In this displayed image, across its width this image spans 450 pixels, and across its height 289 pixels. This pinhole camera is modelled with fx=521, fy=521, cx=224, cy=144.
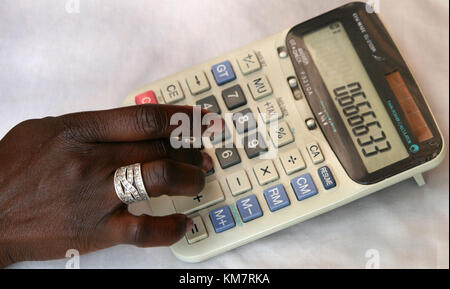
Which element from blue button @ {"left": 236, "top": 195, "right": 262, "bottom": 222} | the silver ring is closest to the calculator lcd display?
blue button @ {"left": 236, "top": 195, "right": 262, "bottom": 222}

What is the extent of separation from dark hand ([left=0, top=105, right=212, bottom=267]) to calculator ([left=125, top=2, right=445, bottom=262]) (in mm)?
48

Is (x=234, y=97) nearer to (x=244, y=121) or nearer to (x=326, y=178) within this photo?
(x=244, y=121)

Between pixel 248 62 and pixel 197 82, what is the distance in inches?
2.4

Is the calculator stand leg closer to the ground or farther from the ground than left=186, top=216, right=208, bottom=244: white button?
closer to the ground

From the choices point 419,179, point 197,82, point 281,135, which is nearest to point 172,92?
point 197,82

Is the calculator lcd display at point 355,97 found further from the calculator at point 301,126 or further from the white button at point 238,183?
the white button at point 238,183

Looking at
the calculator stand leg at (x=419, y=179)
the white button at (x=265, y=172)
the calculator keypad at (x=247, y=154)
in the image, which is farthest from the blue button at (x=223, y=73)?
the calculator stand leg at (x=419, y=179)

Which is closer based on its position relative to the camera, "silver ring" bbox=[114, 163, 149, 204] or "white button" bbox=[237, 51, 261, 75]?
"silver ring" bbox=[114, 163, 149, 204]

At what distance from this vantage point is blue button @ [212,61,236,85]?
573mm

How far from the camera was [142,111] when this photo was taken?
19.0 inches

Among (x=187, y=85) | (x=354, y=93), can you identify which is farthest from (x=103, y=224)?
(x=354, y=93)

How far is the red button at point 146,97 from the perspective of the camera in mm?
578

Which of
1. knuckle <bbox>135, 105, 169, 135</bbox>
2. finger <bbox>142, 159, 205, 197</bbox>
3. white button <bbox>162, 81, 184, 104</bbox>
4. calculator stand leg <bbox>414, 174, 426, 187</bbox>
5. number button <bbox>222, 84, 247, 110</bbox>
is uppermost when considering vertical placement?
white button <bbox>162, 81, 184, 104</bbox>

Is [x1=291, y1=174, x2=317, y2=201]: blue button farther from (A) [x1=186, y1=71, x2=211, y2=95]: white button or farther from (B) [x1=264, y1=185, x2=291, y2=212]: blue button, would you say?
(A) [x1=186, y1=71, x2=211, y2=95]: white button
